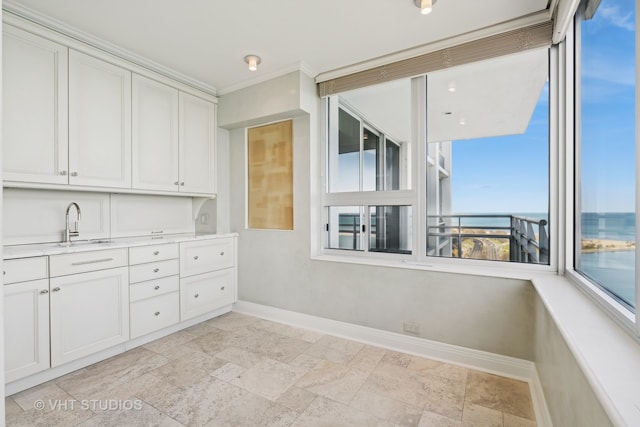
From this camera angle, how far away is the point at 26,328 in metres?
1.97

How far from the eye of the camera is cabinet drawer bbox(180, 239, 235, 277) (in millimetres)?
2969

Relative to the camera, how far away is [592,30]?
1.66m

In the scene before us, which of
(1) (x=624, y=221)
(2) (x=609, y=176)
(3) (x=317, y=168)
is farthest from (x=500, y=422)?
(3) (x=317, y=168)

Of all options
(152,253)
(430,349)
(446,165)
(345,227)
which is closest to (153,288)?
(152,253)

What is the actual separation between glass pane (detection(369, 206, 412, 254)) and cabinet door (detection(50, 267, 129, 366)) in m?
2.15

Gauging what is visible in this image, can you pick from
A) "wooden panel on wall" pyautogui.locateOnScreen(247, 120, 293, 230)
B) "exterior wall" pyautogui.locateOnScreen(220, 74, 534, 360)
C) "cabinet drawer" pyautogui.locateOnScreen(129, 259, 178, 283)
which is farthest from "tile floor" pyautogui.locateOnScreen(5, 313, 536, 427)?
"wooden panel on wall" pyautogui.locateOnScreen(247, 120, 293, 230)

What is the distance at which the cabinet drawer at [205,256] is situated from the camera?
2969 millimetres

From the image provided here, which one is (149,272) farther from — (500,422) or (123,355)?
(500,422)

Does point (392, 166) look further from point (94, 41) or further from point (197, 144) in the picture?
Answer: point (94, 41)

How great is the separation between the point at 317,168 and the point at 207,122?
1334 millimetres

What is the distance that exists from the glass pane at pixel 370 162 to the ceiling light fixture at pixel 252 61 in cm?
→ 120

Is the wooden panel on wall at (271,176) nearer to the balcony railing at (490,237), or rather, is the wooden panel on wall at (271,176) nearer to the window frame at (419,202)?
the window frame at (419,202)

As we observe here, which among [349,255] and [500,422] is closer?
[500,422]

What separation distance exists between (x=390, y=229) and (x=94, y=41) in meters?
2.88
